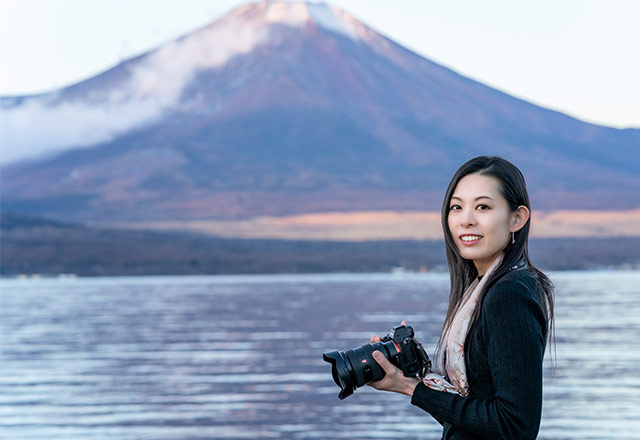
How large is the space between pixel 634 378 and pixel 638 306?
21491 mm

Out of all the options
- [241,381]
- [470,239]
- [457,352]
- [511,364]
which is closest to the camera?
[511,364]

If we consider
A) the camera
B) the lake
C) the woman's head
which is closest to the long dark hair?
the woman's head

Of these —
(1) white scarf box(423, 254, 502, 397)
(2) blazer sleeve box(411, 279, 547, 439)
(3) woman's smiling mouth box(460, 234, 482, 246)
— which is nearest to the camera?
(2) blazer sleeve box(411, 279, 547, 439)

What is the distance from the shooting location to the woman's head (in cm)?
244

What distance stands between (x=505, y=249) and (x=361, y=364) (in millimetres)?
448

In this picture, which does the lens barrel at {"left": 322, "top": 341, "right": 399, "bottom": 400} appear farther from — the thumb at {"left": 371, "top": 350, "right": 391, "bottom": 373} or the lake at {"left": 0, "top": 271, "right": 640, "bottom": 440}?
the lake at {"left": 0, "top": 271, "right": 640, "bottom": 440}

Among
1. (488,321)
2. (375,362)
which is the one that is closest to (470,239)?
(488,321)

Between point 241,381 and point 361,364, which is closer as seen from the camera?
point 361,364

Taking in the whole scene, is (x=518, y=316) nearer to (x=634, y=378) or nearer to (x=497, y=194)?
(x=497, y=194)

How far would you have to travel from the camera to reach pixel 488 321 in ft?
7.40

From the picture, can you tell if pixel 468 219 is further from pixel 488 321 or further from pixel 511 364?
pixel 511 364

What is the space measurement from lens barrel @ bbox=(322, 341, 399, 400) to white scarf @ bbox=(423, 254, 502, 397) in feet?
0.36

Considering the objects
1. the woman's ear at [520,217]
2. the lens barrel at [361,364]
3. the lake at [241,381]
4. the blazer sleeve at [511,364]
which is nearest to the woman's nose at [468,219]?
the woman's ear at [520,217]

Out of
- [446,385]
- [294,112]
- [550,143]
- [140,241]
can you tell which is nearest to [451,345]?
[446,385]
